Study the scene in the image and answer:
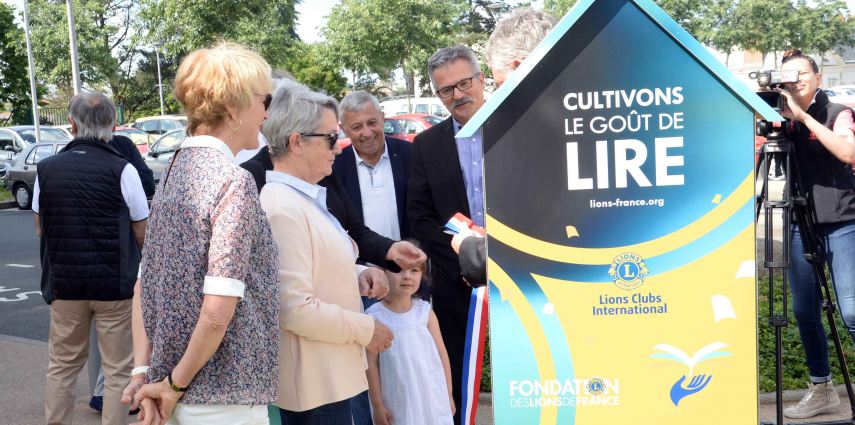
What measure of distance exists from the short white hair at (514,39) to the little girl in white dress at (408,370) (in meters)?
0.96

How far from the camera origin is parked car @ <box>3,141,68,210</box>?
17609mm

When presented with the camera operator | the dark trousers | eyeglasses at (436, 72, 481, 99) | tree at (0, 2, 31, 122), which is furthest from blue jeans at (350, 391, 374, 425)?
tree at (0, 2, 31, 122)

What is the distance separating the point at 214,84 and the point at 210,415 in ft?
2.99

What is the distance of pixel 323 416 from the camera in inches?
103

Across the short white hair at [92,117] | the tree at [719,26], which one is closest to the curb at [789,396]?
the short white hair at [92,117]

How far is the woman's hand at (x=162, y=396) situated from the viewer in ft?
7.52

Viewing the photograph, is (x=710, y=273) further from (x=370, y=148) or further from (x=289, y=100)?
(x=370, y=148)

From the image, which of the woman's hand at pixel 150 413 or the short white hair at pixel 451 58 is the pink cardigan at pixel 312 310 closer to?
the woman's hand at pixel 150 413

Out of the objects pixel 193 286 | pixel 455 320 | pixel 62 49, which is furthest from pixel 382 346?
pixel 62 49

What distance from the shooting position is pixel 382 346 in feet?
9.19

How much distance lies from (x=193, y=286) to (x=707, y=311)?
1.32 m

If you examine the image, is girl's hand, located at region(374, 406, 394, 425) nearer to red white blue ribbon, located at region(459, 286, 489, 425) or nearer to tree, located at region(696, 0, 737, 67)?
red white blue ribbon, located at region(459, 286, 489, 425)

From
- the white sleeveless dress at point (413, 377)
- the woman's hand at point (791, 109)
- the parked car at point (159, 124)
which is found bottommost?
the white sleeveless dress at point (413, 377)

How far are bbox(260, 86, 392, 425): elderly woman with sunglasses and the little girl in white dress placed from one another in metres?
0.78
